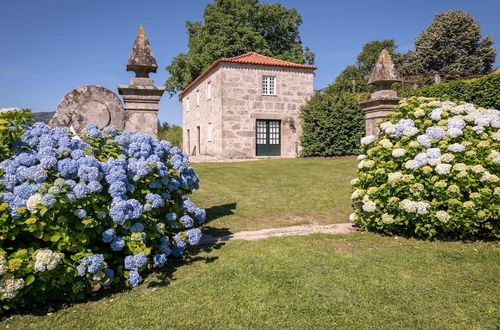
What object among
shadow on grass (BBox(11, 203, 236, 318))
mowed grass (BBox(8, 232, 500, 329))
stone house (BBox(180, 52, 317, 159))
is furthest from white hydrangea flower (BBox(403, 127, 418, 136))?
stone house (BBox(180, 52, 317, 159))

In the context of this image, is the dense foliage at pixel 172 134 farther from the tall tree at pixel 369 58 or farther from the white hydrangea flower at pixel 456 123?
the white hydrangea flower at pixel 456 123

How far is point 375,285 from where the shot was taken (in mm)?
3713

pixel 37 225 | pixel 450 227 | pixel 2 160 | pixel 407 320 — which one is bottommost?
pixel 407 320

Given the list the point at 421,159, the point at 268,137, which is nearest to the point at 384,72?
the point at 421,159

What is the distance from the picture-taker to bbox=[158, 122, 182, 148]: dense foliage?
31578mm

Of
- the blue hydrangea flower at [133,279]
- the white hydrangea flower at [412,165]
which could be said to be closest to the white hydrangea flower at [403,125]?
the white hydrangea flower at [412,165]

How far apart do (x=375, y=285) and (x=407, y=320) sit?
0.68m

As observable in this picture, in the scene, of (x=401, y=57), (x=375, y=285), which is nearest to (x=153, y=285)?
(x=375, y=285)

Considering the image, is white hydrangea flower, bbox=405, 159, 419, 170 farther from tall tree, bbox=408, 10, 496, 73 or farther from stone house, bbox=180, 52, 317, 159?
tall tree, bbox=408, 10, 496, 73

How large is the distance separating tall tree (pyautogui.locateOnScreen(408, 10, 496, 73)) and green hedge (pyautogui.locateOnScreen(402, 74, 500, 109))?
2264 centimetres

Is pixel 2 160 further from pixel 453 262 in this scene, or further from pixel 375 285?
pixel 453 262

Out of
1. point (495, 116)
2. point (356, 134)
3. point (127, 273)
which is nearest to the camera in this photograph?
point (127, 273)

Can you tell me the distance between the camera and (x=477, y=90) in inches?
580

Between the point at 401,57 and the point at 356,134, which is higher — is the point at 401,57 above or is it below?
above
